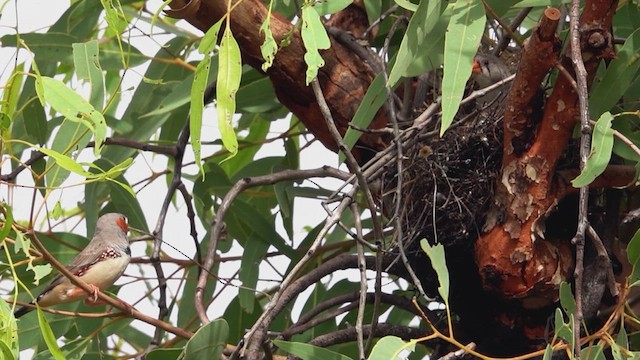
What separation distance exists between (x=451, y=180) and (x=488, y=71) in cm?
36

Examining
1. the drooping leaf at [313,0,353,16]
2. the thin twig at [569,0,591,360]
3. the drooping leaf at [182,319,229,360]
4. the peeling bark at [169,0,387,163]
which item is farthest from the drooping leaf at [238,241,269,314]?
the thin twig at [569,0,591,360]

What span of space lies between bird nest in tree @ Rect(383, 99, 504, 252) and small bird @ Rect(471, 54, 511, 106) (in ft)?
0.49

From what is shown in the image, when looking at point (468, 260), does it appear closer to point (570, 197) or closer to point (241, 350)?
point (570, 197)

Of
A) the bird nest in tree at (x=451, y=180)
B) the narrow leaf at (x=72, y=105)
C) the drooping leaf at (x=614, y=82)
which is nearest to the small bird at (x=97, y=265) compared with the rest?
the bird nest in tree at (x=451, y=180)

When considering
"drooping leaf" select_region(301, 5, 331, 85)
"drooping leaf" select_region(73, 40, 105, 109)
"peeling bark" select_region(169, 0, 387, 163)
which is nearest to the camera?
"drooping leaf" select_region(301, 5, 331, 85)

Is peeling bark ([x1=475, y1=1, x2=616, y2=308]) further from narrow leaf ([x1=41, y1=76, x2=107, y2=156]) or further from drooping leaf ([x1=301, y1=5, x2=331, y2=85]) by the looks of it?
narrow leaf ([x1=41, y1=76, x2=107, y2=156])

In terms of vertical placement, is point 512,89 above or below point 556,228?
above

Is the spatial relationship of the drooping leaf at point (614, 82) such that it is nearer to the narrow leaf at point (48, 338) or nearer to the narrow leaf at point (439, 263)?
the narrow leaf at point (439, 263)

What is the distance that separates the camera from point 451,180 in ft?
8.11

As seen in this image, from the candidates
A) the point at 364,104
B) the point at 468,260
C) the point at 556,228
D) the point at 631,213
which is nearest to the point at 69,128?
the point at 364,104

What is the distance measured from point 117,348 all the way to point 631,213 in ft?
5.61

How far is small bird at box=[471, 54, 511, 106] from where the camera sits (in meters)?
2.67

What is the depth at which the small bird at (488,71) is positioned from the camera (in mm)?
2674

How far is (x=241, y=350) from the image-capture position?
2.09 metres
